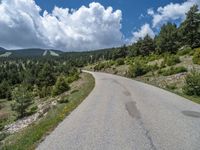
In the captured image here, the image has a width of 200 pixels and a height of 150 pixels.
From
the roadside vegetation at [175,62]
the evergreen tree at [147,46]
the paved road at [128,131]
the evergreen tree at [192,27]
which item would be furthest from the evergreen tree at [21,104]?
the evergreen tree at [147,46]

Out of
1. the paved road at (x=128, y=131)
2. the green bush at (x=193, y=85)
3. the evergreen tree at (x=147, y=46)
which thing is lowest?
the paved road at (x=128, y=131)

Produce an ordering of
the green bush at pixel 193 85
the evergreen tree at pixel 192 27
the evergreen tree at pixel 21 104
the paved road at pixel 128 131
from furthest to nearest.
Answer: the evergreen tree at pixel 192 27 < the evergreen tree at pixel 21 104 < the green bush at pixel 193 85 < the paved road at pixel 128 131

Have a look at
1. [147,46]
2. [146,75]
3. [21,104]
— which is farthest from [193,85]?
[147,46]

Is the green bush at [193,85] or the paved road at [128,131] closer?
the paved road at [128,131]

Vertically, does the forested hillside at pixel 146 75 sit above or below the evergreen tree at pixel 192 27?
below

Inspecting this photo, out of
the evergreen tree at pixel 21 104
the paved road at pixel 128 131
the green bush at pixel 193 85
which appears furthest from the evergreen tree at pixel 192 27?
the paved road at pixel 128 131

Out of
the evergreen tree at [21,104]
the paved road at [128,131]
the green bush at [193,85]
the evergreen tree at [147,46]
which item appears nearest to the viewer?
the paved road at [128,131]

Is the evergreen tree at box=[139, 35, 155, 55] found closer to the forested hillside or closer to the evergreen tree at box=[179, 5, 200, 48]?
the forested hillside

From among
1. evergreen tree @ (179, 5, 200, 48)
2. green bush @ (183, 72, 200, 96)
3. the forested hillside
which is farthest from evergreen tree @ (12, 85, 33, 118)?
evergreen tree @ (179, 5, 200, 48)

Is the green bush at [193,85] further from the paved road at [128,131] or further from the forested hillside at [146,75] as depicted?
the paved road at [128,131]

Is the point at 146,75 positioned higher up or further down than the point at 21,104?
higher up

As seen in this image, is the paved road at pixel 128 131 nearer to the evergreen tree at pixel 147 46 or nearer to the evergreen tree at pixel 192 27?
the evergreen tree at pixel 192 27

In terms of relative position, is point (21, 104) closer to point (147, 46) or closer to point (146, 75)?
point (146, 75)

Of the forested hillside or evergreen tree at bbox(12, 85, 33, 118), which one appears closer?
the forested hillside
